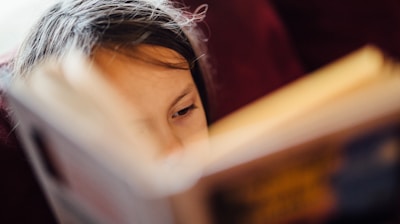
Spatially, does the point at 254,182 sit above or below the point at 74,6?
below

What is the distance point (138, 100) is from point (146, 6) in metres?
0.13

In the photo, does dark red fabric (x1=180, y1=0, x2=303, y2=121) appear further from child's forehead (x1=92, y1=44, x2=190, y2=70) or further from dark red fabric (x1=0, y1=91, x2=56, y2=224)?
dark red fabric (x1=0, y1=91, x2=56, y2=224)

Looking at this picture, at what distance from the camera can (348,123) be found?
450mm

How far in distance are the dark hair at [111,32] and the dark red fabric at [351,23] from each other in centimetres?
33

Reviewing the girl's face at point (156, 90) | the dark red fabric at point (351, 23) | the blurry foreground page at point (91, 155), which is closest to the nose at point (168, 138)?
the girl's face at point (156, 90)

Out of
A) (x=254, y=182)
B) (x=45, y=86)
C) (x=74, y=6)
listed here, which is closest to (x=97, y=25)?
(x=74, y=6)

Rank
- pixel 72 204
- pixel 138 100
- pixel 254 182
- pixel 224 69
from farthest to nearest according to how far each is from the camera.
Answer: pixel 224 69 → pixel 138 100 → pixel 72 204 → pixel 254 182

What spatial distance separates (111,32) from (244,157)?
0.32 m

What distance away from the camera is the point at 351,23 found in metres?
1.05

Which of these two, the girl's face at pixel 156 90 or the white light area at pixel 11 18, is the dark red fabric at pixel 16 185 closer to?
the girl's face at pixel 156 90

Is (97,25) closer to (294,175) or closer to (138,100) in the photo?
(138,100)

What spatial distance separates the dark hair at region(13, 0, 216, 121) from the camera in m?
0.70

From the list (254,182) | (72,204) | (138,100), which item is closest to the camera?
(254,182)

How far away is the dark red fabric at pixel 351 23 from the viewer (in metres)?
1.04
